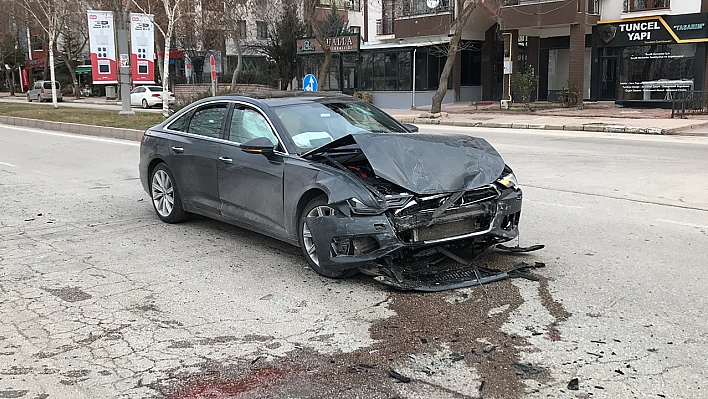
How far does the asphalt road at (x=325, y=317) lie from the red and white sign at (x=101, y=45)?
22.7 m

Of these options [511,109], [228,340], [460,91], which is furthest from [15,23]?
[228,340]

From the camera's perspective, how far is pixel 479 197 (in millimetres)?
5621

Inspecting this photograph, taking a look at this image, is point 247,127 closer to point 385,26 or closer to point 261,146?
point 261,146

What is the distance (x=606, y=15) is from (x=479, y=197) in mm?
28845

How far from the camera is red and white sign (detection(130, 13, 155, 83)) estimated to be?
27219 millimetres

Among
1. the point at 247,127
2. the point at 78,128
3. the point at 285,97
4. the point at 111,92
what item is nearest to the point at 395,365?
the point at 247,127

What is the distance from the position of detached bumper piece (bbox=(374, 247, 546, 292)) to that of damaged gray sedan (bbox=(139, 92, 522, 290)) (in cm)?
2

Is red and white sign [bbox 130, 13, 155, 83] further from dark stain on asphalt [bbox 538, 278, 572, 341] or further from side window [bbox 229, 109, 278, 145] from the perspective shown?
dark stain on asphalt [bbox 538, 278, 572, 341]

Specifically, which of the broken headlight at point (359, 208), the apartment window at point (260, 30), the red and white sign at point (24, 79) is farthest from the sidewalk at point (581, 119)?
the red and white sign at point (24, 79)

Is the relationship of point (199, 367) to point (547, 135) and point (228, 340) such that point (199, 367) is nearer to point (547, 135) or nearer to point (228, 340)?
point (228, 340)

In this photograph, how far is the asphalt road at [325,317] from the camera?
3.87 metres

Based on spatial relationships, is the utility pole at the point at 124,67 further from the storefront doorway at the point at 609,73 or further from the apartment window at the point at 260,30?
the apartment window at the point at 260,30

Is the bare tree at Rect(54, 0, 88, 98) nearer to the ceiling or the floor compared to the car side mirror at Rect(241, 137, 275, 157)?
nearer to the ceiling

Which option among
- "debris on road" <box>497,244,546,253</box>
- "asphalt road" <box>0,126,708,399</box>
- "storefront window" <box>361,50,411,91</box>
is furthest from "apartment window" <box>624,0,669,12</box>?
"debris on road" <box>497,244,546,253</box>
